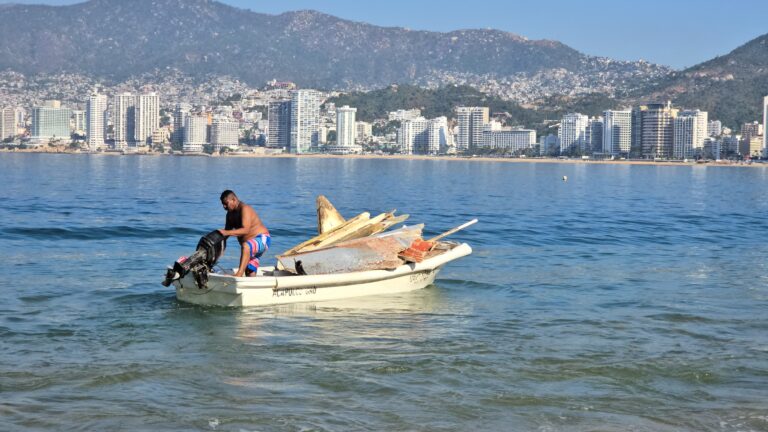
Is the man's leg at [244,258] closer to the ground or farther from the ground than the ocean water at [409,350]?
farther from the ground

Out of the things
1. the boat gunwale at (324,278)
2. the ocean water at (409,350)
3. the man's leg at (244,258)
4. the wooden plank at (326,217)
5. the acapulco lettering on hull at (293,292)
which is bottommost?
the ocean water at (409,350)

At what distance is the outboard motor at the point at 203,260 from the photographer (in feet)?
43.7

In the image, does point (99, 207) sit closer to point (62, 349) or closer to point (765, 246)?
point (765, 246)

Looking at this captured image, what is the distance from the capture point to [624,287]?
675 inches

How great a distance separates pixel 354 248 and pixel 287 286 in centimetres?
151

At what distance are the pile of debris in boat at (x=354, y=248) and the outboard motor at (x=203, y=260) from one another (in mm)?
1433

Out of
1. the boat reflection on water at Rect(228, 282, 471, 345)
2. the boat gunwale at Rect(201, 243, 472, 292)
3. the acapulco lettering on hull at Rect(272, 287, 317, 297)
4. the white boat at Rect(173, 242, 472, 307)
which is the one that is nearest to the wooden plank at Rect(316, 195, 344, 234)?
the white boat at Rect(173, 242, 472, 307)

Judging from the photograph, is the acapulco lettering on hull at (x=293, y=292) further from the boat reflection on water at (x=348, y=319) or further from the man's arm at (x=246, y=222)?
the man's arm at (x=246, y=222)

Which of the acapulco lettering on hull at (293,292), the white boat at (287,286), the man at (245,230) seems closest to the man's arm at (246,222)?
the man at (245,230)

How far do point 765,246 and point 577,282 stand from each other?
10.6m

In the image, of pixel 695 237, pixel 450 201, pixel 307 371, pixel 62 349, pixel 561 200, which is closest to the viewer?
A: pixel 307 371

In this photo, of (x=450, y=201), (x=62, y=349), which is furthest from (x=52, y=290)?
(x=450, y=201)

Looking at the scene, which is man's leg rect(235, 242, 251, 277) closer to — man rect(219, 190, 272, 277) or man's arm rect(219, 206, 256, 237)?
man rect(219, 190, 272, 277)

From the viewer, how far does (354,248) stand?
1505 centimetres
